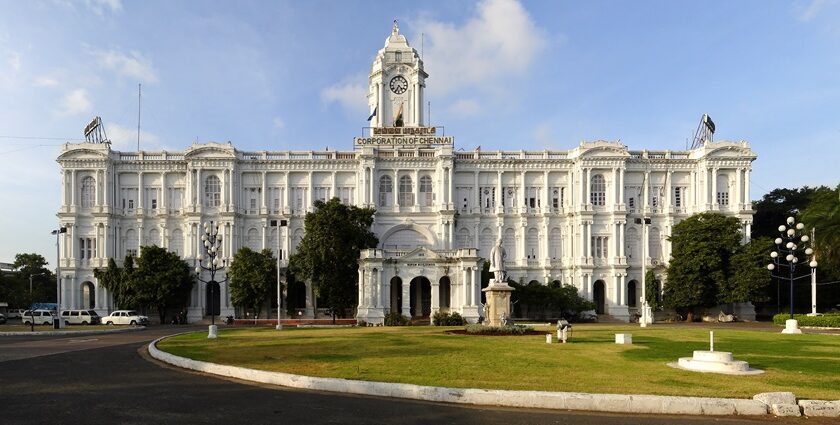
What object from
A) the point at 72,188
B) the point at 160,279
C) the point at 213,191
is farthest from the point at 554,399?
the point at 72,188

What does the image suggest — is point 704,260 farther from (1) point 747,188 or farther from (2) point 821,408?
(2) point 821,408

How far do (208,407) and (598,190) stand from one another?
57.6 m

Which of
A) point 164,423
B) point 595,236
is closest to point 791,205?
point 595,236

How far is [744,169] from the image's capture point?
63.4m

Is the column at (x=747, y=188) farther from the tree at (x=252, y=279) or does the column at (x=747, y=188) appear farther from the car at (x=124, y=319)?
the car at (x=124, y=319)

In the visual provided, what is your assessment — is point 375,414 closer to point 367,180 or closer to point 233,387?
point 233,387

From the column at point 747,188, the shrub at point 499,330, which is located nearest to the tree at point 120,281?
the shrub at point 499,330

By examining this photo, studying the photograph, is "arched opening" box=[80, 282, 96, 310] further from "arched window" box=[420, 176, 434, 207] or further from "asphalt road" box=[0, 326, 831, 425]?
"asphalt road" box=[0, 326, 831, 425]

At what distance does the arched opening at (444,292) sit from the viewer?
182 ft

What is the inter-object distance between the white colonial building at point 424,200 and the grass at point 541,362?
35.9m

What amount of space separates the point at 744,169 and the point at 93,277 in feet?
229

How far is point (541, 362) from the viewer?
18.1 metres

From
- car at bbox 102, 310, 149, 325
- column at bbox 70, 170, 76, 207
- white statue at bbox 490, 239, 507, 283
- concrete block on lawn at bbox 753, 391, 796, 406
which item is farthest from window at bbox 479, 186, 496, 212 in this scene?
concrete block on lawn at bbox 753, 391, 796, 406

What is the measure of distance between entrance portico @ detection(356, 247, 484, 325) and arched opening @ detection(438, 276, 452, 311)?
1532 millimetres
